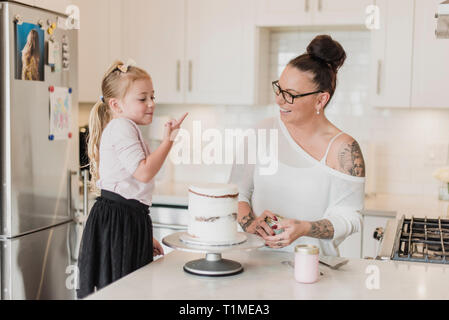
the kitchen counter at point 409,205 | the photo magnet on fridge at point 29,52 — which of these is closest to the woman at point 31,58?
the photo magnet on fridge at point 29,52

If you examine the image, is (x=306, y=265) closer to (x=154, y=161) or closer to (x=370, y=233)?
(x=154, y=161)

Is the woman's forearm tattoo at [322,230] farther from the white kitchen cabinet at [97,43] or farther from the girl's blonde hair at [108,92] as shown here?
the white kitchen cabinet at [97,43]

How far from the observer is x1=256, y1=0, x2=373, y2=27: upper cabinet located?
3.09 meters

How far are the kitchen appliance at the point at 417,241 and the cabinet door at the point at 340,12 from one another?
1.25 metres

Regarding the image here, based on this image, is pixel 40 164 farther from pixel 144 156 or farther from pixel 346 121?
pixel 346 121

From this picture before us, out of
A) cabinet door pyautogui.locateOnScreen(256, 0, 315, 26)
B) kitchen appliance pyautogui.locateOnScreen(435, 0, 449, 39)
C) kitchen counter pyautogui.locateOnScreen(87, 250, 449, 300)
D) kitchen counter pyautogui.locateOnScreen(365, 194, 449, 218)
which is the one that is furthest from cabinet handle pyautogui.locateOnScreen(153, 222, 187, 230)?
kitchen appliance pyautogui.locateOnScreen(435, 0, 449, 39)

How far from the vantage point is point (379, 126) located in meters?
3.39

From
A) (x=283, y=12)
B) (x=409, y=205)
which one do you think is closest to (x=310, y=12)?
(x=283, y=12)

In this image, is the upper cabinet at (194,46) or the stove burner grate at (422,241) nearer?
the stove burner grate at (422,241)

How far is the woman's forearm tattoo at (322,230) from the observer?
1863 millimetres

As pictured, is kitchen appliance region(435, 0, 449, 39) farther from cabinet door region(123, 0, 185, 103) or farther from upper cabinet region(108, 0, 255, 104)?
cabinet door region(123, 0, 185, 103)

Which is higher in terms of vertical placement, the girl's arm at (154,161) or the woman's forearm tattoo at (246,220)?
the girl's arm at (154,161)

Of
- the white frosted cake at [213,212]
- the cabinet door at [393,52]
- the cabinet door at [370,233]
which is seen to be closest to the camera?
the white frosted cake at [213,212]
